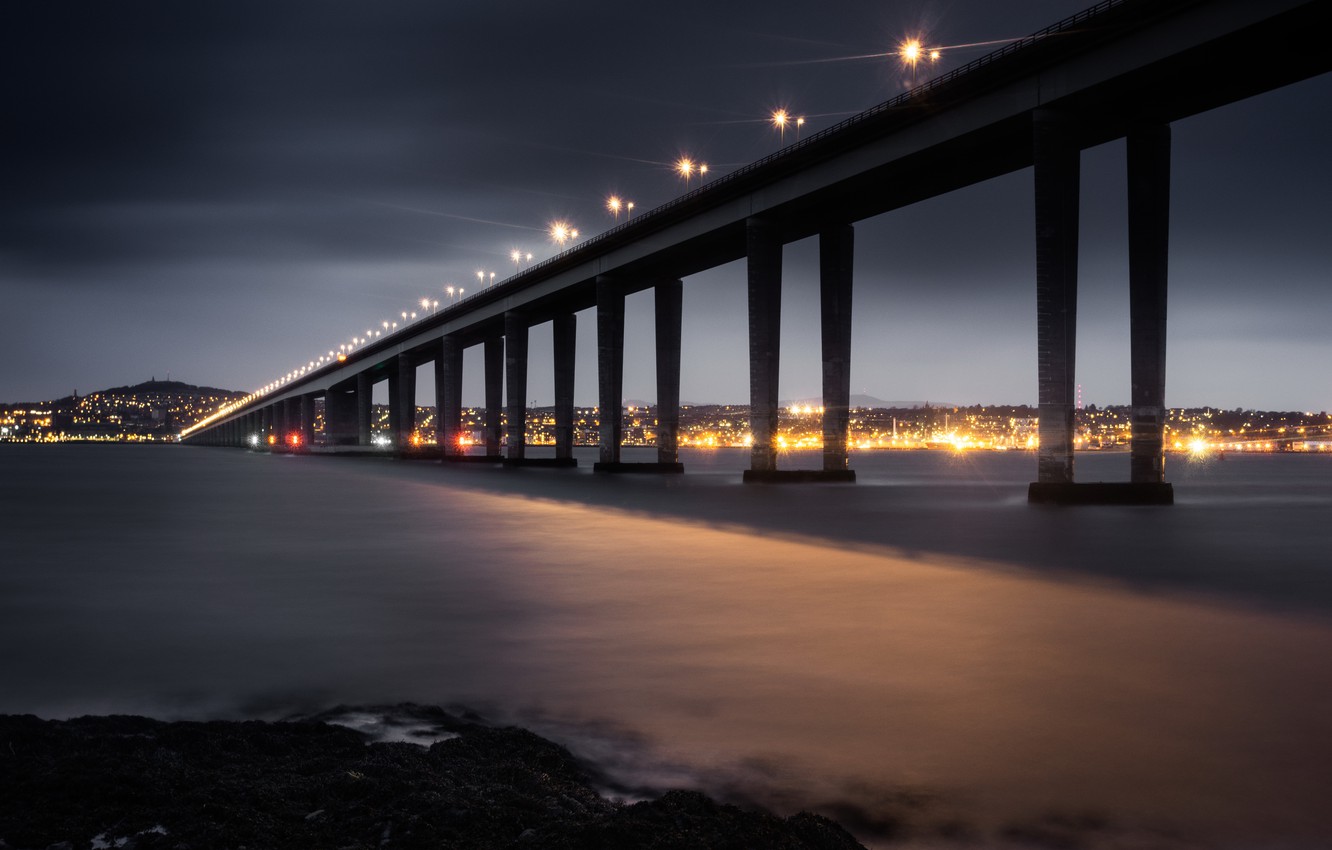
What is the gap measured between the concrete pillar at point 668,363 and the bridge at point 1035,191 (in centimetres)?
15

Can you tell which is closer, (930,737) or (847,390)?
(930,737)

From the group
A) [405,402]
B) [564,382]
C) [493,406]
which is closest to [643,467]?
[564,382]

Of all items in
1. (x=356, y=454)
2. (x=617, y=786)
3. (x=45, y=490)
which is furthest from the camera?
(x=356, y=454)

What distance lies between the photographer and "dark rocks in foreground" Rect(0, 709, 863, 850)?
5320 millimetres

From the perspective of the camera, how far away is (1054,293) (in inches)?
1625

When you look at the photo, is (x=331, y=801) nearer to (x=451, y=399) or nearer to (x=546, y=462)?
(x=546, y=462)

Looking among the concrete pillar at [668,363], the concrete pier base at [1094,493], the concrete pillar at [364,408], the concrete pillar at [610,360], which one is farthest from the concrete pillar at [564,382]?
the concrete pillar at [364,408]

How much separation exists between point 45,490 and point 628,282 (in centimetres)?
4408

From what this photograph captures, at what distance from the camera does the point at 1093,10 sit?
36938 mm

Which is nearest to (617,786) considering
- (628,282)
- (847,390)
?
(847,390)

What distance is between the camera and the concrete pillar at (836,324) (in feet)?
214

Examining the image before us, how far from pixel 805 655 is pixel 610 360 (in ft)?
248

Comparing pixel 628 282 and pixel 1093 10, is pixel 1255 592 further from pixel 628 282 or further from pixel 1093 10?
pixel 628 282

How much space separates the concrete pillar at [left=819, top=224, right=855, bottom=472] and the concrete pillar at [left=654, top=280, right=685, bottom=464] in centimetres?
1656
